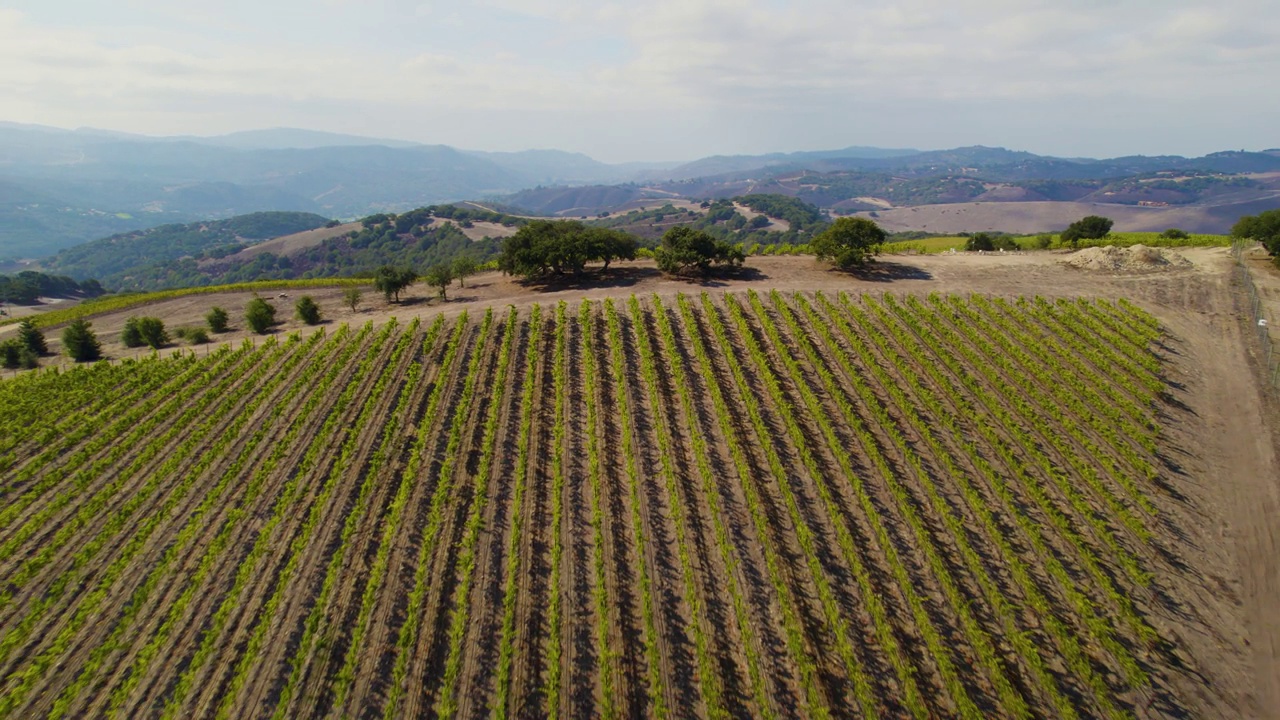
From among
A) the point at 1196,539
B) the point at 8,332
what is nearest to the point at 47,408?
the point at 8,332

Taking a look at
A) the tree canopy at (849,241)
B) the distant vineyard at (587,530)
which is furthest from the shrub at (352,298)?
the tree canopy at (849,241)

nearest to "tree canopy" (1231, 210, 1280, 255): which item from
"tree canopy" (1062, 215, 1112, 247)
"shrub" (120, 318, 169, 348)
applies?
"tree canopy" (1062, 215, 1112, 247)

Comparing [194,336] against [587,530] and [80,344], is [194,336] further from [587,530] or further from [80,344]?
[587,530]

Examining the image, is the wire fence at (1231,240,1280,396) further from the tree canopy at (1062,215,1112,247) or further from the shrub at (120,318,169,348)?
the shrub at (120,318,169,348)

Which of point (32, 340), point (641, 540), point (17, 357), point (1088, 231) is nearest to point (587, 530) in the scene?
point (641, 540)

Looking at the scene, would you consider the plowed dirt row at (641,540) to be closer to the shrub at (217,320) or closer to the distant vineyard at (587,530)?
the distant vineyard at (587,530)
